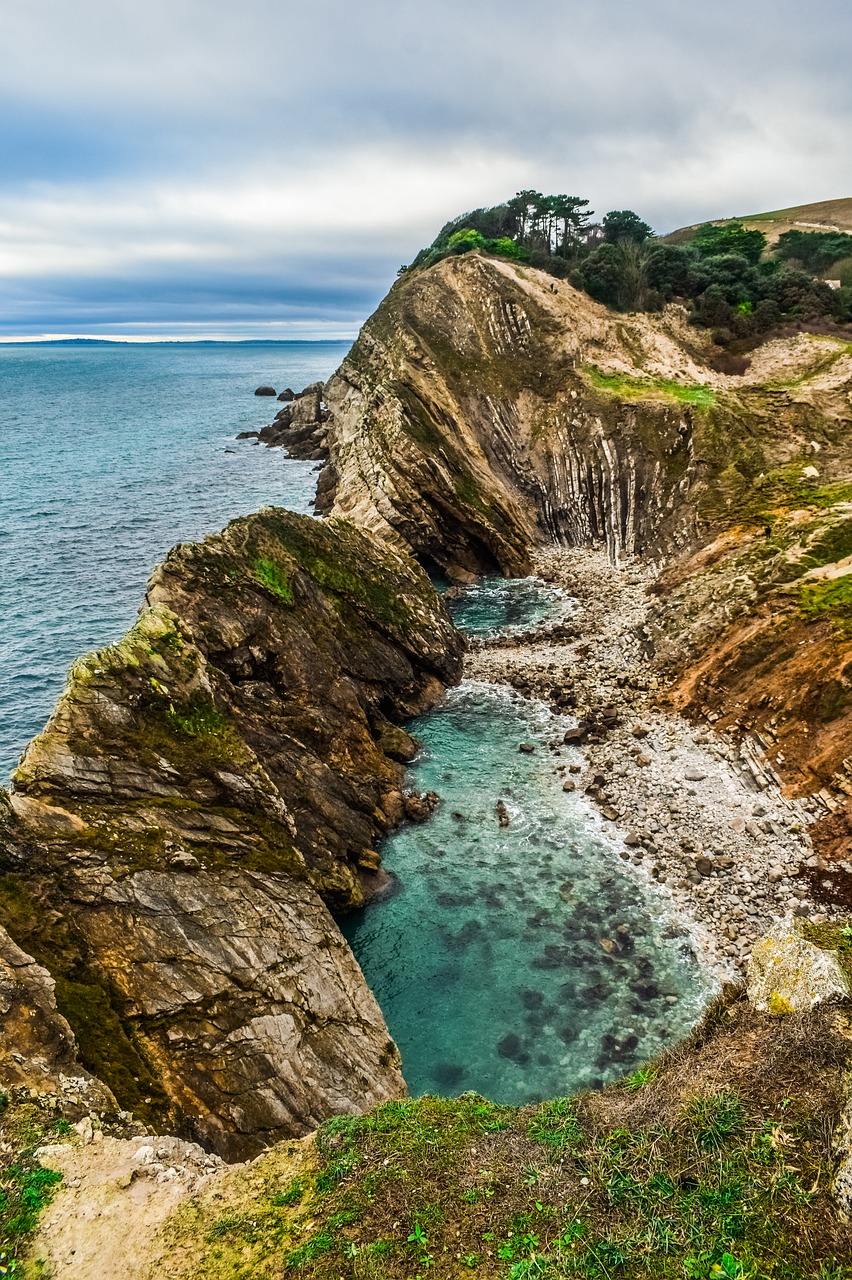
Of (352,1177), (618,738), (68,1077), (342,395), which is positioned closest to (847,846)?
(618,738)

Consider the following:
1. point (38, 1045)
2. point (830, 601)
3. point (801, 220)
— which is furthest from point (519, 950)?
point (801, 220)

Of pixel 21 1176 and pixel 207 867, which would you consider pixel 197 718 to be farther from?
pixel 21 1176

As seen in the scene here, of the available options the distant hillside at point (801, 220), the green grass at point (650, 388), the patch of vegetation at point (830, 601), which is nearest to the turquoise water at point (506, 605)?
the patch of vegetation at point (830, 601)

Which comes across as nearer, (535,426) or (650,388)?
(650,388)

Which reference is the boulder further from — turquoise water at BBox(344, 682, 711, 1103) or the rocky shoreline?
the rocky shoreline

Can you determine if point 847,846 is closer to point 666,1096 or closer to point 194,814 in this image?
point 666,1096

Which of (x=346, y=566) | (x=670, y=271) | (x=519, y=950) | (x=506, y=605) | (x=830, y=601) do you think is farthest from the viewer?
(x=670, y=271)

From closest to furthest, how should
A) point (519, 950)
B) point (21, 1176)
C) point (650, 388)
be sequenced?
point (21, 1176) < point (519, 950) < point (650, 388)
